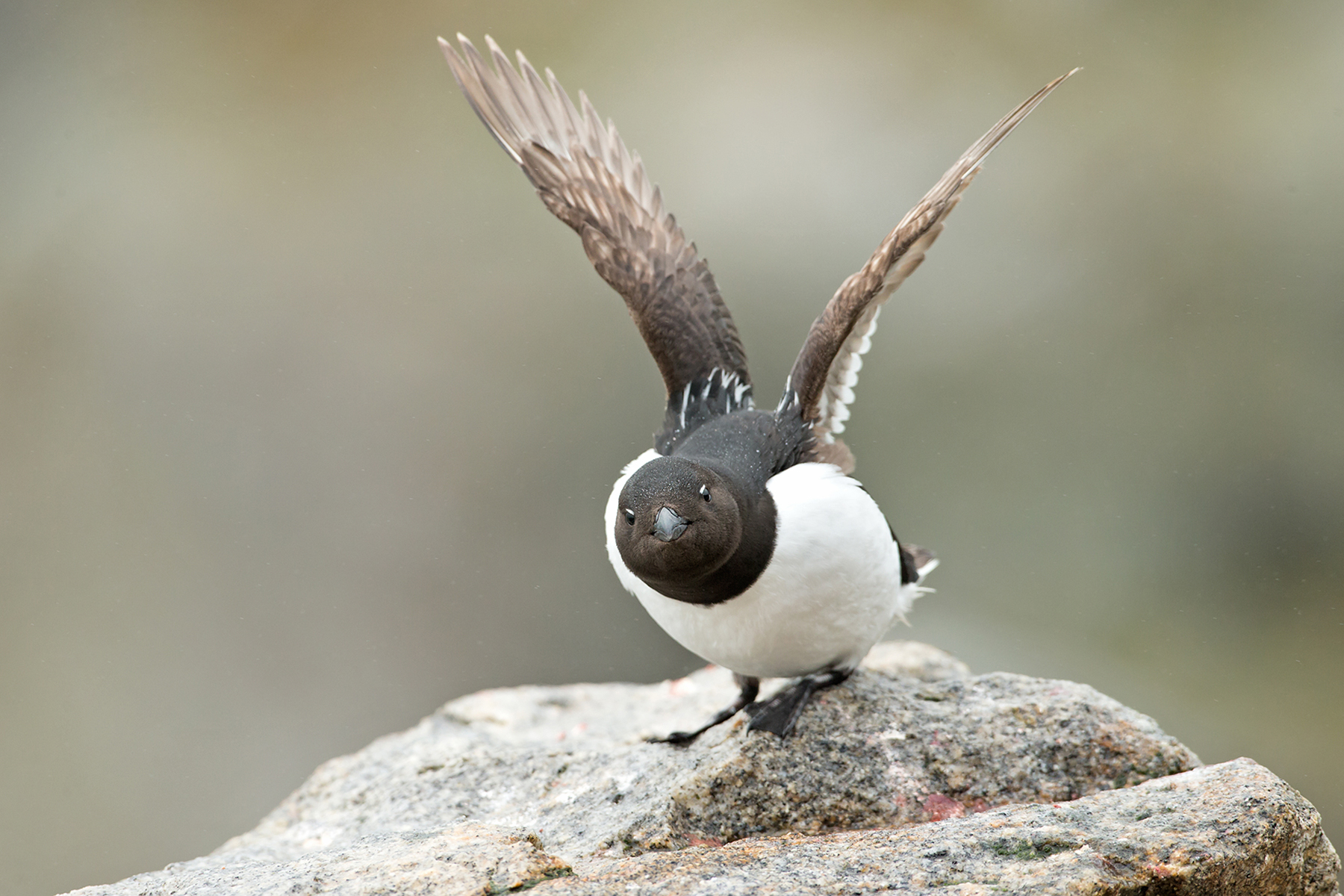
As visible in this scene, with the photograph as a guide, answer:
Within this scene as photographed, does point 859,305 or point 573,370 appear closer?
point 859,305

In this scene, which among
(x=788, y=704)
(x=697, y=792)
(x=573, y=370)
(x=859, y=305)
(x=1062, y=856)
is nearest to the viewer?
(x=1062, y=856)

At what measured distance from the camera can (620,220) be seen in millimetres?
4219

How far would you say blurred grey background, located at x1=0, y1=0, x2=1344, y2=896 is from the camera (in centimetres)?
721

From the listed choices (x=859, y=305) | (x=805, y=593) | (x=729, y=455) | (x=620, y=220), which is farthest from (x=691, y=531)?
(x=620, y=220)

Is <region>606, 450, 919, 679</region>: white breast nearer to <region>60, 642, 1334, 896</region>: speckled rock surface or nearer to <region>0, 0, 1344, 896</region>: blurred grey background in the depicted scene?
<region>60, 642, 1334, 896</region>: speckled rock surface

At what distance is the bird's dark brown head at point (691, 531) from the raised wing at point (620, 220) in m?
0.93

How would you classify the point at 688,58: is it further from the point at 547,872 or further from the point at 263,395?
the point at 547,872

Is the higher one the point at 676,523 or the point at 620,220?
the point at 620,220

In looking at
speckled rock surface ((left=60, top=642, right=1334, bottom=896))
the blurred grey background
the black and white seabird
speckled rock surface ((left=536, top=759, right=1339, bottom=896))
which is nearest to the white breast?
the black and white seabird

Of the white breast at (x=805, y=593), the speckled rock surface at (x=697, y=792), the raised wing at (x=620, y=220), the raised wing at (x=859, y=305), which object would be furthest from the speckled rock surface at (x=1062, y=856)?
the raised wing at (x=620, y=220)

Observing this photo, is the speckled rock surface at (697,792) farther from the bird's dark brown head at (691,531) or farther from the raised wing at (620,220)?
the raised wing at (620,220)

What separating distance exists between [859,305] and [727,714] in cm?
137

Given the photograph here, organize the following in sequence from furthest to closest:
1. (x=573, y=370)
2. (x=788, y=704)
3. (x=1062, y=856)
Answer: (x=573, y=370) → (x=788, y=704) → (x=1062, y=856)

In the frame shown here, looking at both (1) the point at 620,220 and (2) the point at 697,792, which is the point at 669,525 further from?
(1) the point at 620,220
